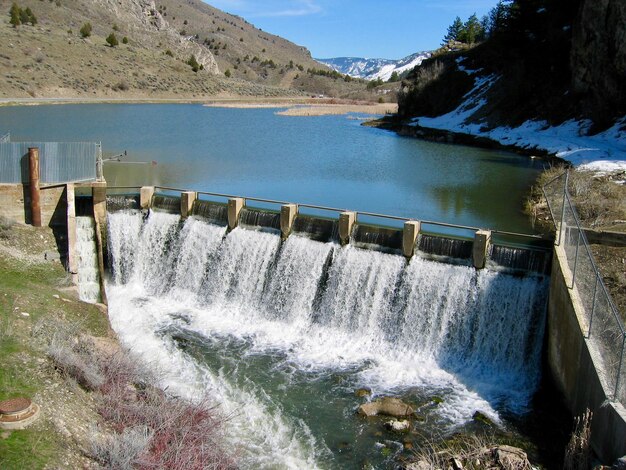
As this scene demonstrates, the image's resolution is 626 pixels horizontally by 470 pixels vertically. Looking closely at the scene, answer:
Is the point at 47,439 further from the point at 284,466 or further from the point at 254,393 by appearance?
the point at 254,393

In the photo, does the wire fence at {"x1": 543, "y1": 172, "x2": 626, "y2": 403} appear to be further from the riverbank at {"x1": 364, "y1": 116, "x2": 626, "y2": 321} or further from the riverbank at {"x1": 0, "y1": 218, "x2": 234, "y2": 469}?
the riverbank at {"x1": 0, "y1": 218, "x2": 234, "y2": 469}

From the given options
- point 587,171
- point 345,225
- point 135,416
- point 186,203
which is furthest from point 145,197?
point 587,171

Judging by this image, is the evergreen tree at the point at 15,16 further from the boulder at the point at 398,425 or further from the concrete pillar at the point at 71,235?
the boulder at the point at 398,425

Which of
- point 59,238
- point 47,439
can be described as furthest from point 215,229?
point 47,439

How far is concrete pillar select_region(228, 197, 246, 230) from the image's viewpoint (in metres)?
19.5

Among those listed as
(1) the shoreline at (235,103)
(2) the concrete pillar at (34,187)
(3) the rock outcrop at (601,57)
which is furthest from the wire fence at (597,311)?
(1) the shoreline at (235,103)

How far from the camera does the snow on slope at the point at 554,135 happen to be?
3057 cm

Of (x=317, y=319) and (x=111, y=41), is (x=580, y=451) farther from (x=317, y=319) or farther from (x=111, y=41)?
(x=111, y=41)

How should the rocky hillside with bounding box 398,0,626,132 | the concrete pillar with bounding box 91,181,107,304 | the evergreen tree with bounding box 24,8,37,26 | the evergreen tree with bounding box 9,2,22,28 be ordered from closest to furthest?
the concrete pillar with bounding box 91,181,107,304
the rocky hillside with bounding box 398,0,626,132
the evergreen tree with bounding box 9,2,22,28
the evergreen tree with bounding box 24,8,37,26

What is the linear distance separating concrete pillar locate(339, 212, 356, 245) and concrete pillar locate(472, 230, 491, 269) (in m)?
3.65

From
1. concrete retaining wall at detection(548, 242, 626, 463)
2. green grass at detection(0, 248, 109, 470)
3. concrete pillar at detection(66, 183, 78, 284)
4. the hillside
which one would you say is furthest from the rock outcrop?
the hillside

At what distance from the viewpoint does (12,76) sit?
7000 cm

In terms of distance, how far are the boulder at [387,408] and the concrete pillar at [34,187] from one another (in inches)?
481

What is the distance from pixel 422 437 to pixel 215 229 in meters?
10.5
